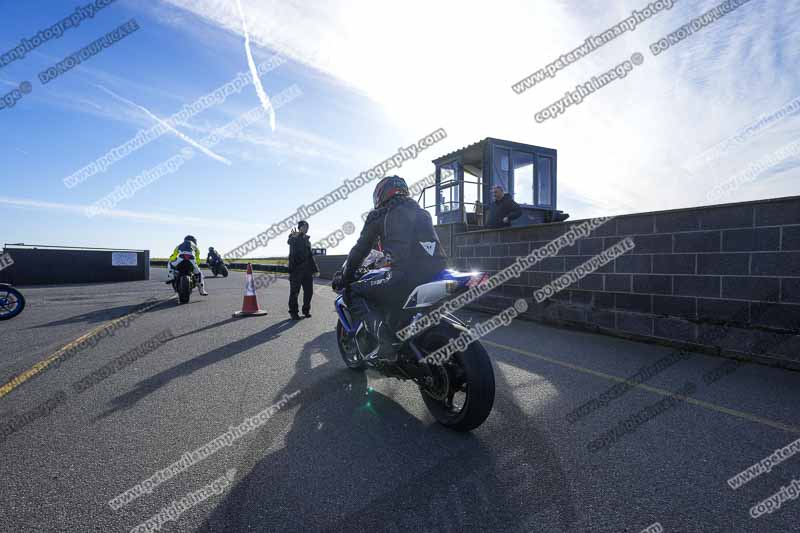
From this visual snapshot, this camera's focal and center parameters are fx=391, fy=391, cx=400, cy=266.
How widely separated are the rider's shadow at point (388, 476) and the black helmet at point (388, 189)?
1.84 m

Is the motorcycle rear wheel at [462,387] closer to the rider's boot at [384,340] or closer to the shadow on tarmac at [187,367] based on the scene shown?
the rider's boot at [384,340]

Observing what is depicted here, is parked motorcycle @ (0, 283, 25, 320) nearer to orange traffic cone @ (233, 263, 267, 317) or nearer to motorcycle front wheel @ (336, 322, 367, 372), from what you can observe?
orange traffic cone @ (233, 263, 267, 317)

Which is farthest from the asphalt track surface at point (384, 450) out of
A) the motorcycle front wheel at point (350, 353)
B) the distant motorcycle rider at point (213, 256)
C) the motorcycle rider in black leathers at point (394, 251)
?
the distant motorcycle rider at point (213, 256)

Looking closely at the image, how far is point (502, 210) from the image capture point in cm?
964

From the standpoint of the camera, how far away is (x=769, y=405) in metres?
3.34

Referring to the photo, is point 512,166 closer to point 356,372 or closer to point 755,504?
point 356,372

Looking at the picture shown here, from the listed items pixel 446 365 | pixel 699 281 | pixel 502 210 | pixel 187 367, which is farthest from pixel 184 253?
pixel 699 281

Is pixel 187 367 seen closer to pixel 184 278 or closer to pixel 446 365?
pixel 446 365

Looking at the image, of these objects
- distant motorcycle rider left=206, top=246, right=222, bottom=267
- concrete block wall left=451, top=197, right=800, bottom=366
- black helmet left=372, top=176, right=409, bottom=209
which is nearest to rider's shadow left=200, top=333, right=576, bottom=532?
black helmet left=372, top=176, right=409, bottom=209

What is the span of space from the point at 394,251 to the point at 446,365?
41.1 inches

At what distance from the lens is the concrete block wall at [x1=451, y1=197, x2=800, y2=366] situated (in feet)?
15.1

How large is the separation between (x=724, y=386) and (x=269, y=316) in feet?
25.0

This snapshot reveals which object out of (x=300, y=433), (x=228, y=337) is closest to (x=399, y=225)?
(x=300, y=433)

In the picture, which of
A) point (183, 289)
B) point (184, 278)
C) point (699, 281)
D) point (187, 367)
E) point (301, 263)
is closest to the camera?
point (187, 367)
